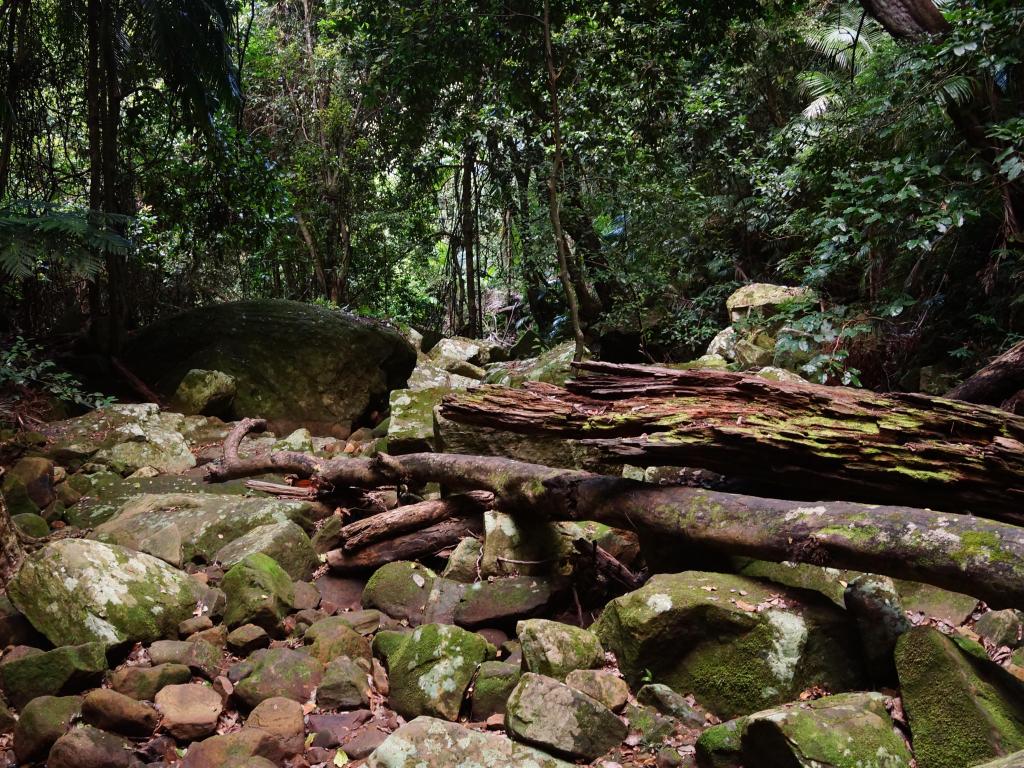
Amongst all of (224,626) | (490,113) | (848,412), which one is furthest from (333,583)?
(490,113)

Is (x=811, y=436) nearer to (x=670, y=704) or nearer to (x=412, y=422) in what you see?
(x=670, y=704)

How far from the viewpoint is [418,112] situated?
707 cm

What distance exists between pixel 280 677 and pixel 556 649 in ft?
4.54

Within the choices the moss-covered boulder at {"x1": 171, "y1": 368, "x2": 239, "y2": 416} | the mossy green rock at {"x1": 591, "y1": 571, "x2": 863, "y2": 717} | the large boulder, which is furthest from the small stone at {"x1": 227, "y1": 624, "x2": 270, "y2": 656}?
the large boulder

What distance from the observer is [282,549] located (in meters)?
4.79

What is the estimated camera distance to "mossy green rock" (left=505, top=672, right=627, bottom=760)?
275cm

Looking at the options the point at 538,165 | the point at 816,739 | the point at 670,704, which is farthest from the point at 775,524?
the point at 538,165

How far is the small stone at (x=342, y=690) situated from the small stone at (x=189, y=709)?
1.55 ft

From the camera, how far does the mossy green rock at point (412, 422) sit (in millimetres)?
6529

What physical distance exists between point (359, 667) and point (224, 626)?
0.91 m

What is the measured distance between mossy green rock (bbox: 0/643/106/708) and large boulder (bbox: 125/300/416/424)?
5872 millimetres

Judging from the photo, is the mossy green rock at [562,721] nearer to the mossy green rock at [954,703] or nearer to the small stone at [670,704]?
the small stone at [670,704]

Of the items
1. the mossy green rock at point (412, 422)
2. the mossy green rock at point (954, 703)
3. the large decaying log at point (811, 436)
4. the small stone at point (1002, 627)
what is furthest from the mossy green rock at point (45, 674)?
the small stone at point (1002, 627)

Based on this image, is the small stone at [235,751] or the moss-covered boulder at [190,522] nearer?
the small stone at [235,751]
